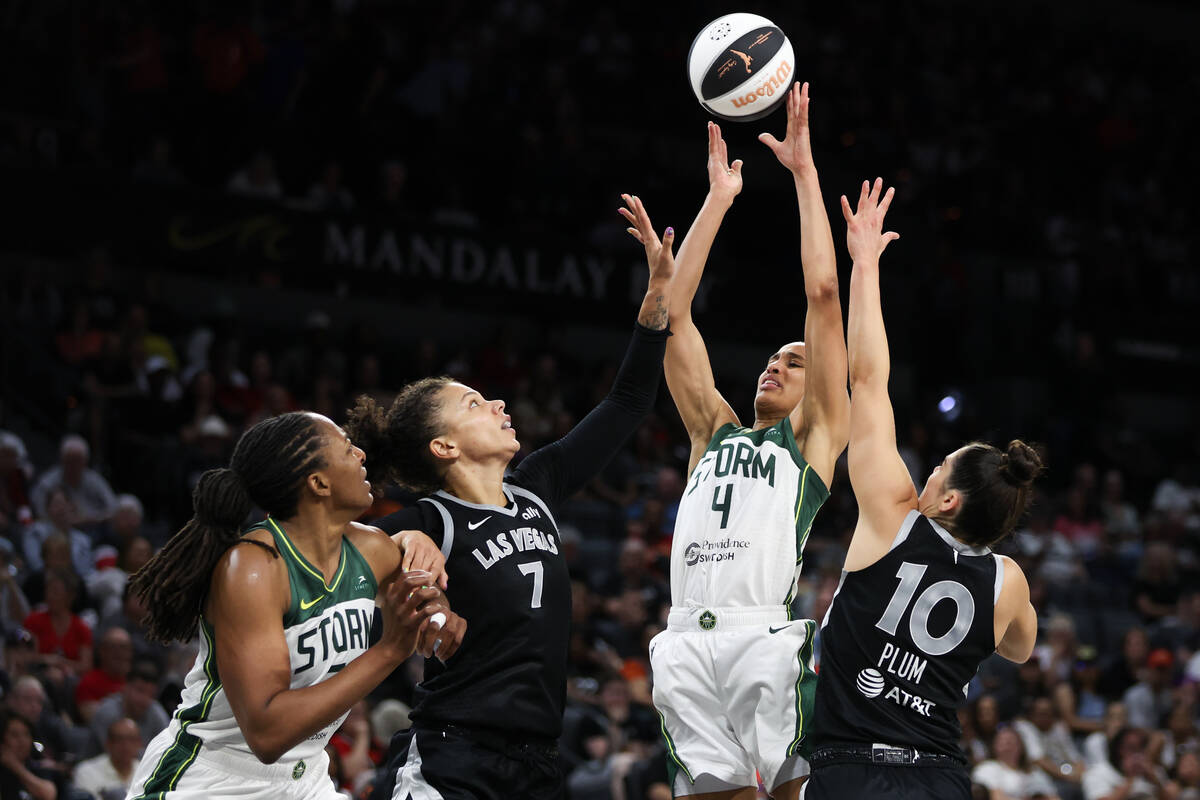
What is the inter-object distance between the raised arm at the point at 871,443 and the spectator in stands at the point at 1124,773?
706 centimetres

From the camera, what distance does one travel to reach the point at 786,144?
5160 mm

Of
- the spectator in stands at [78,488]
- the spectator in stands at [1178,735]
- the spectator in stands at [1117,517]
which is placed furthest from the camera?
the spectator in stands at [1117,517]

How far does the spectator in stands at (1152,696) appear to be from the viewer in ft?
37.4

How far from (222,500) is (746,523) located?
1970 mm

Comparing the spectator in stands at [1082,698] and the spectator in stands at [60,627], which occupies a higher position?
the spectator in stands at [60,627]

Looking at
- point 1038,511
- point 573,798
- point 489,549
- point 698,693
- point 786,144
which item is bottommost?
point 573,798

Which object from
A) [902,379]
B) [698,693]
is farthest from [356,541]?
[902,379]

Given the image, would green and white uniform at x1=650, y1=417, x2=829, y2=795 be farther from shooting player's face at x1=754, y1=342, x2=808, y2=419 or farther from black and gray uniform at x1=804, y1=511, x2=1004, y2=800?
black and gray uniform at x1=804, y1=511, x2=1004, y2=800

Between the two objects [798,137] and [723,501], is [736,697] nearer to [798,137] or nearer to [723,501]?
[723,501]

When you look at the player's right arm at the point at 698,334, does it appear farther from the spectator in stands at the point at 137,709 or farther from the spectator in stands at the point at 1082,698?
the spectator in stands at the point at 1082,698

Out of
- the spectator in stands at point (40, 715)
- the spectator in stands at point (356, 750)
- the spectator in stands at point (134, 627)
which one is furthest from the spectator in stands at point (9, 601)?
the spectator in stands at point (356, 750)

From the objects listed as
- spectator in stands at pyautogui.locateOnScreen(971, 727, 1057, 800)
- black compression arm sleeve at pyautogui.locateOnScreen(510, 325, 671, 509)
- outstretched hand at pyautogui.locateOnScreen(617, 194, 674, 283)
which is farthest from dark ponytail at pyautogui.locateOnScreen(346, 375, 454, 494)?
spectator in stands at pyautogui.locateOnScreen(971, 727, 1057, 800)

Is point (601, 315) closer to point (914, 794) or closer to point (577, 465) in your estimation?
point (577, 465)

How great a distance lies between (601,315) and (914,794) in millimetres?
10348
